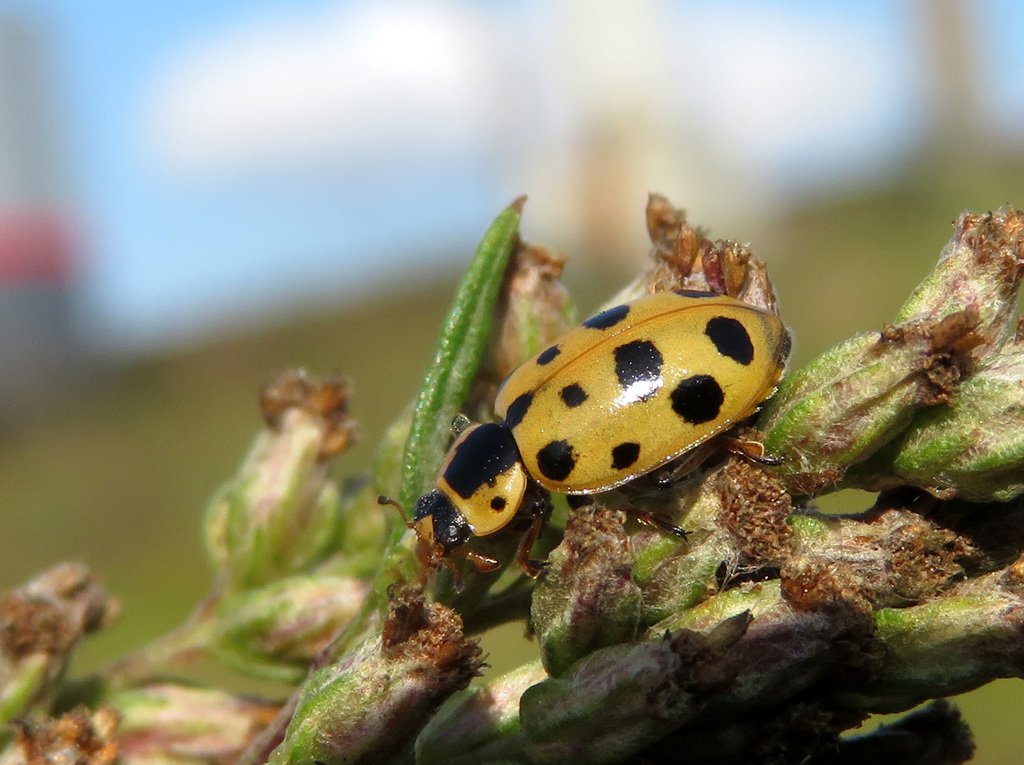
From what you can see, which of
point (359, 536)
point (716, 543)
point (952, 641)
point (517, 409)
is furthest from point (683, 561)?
point (359, 536)

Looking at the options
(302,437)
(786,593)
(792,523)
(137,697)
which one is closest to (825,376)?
(792,523)

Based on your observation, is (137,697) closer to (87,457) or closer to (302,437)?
(302,437)

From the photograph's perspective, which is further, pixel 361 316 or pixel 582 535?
pixel 361 316

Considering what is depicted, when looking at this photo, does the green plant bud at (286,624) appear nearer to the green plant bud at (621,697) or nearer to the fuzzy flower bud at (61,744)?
the fuzzy flower bud at (61,744)

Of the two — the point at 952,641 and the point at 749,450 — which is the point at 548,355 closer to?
the point at 749,450

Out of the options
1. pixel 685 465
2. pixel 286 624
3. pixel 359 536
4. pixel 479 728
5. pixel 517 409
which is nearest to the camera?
pixel 479 728

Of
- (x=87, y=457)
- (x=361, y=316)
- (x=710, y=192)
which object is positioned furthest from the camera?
(x=710, y=192)

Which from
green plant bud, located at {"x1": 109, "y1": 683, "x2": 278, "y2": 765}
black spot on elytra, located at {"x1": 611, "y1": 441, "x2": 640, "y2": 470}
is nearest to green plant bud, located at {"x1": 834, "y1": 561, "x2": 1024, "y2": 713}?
black spot on elytra, located at {"x1": 611, "y1": 441, "x2": 640, "y2": 470}
